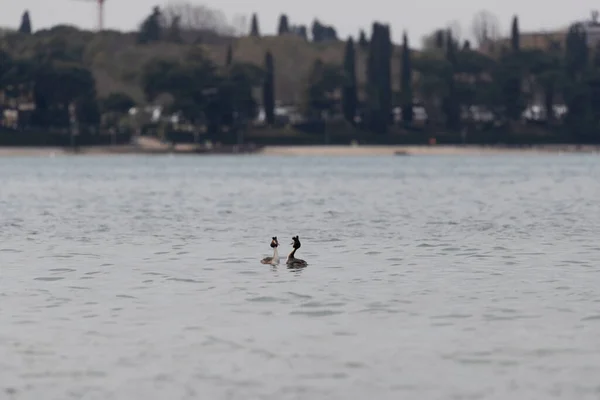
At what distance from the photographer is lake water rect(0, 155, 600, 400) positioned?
85.3ft

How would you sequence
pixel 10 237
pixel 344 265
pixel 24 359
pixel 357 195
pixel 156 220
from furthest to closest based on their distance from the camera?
pixel 357 195 < pixel 156 220 < pixel 10 237 < pixel 344 265 < pixel 24 359

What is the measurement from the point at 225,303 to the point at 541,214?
4884cm

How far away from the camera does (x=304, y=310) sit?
35.9 metres

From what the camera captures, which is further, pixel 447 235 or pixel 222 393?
pixel 447 235

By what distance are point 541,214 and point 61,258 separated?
38440 mm

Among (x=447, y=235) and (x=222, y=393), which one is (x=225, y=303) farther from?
(x=447, y=235)

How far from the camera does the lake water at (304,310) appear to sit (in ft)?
85.3

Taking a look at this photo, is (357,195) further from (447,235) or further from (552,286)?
(552,286)

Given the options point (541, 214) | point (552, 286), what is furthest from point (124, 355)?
point (541, 214)

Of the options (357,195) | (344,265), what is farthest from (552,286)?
(357,195)

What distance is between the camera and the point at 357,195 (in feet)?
388

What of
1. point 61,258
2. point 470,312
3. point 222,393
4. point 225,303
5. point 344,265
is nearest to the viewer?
point 222,393

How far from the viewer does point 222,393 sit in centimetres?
2488

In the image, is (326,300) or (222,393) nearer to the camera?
(222,393)
